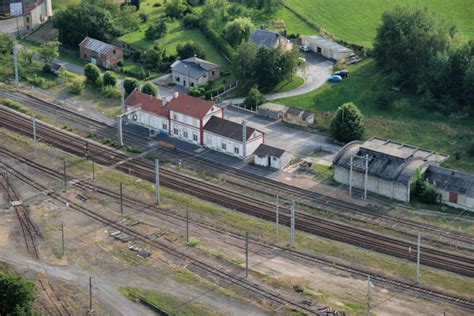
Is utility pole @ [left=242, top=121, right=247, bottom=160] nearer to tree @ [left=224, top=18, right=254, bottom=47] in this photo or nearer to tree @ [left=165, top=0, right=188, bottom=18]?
tree @ [left=224, top=18, right=254, bottom=47]

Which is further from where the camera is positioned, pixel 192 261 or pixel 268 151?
pixel 268 151

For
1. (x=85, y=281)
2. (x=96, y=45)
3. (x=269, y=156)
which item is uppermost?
(x=96, y=45)

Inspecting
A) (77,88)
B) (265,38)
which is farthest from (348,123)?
(77,88)

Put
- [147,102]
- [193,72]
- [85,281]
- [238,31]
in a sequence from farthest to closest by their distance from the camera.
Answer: [238,31], [193,72], [147,102], [85,281]

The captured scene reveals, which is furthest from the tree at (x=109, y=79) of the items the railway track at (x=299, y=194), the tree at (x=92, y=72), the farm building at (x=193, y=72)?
the railway track at (x=299, y=194)

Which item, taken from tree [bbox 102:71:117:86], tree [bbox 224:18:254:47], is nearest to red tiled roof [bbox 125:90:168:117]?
tree [bbox 102:71:117:86]

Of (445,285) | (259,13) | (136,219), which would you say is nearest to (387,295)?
(445,285)

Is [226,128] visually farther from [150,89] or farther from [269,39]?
[269,39]
